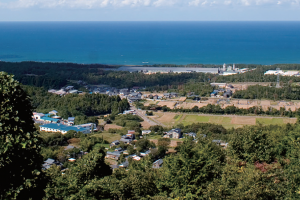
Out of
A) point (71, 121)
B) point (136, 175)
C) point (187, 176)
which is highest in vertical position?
point (187, 176)

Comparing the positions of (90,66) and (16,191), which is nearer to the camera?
(16,191)

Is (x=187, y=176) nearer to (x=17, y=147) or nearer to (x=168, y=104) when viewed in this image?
(x=17, y=147)

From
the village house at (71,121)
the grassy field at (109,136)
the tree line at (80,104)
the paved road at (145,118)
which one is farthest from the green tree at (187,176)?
the tree line at (80,104)

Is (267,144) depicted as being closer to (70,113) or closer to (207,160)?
(207,160)

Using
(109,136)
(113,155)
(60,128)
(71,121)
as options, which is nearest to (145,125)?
(109,136)

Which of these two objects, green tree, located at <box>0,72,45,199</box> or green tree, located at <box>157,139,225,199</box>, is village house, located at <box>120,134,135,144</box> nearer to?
green tree, located at <box>157,139,225,199</box>

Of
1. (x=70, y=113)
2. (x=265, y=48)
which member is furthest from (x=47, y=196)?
(x=265, y=48)
